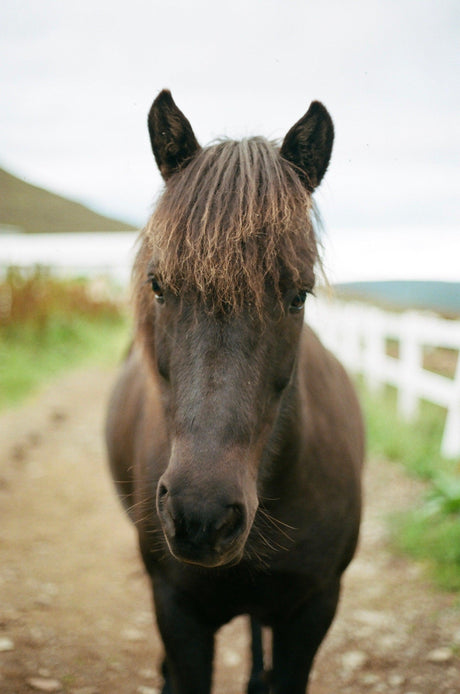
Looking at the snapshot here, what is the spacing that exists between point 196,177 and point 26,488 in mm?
4648

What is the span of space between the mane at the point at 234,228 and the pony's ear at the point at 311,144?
66 millimetres

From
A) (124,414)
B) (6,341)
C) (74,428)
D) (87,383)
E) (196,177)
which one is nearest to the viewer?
(196,177)

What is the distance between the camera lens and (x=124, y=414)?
10.7 ft

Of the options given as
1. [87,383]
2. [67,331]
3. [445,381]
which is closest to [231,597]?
[445,381]

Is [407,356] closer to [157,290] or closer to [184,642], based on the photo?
[184,642]

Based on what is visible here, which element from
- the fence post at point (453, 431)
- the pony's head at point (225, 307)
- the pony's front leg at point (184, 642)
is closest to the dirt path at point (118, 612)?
the fence post at point (453, 431)

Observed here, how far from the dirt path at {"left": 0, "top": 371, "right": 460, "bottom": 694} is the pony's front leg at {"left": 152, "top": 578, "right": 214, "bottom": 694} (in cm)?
102

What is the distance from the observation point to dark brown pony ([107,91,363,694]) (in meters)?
1.56

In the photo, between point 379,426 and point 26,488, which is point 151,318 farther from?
point 379,426

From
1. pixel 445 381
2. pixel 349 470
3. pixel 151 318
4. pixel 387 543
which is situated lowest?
pixel 387 543

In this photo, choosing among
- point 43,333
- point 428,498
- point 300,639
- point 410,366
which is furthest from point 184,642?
point 43,333

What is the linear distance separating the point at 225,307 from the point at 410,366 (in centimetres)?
638

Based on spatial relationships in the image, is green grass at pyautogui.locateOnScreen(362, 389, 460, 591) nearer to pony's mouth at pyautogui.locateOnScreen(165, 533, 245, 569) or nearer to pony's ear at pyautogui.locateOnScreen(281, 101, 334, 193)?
pony's mouth at pyautogui.locateOnScreen(165, 533, 245, 569)

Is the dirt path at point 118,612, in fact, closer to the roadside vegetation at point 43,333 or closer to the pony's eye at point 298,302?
the pony's eye at point 298,302
